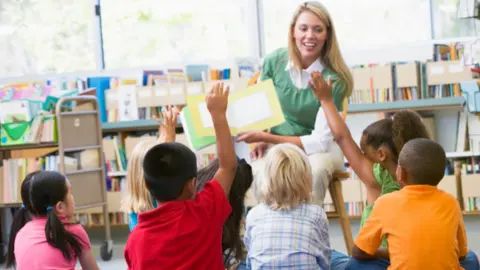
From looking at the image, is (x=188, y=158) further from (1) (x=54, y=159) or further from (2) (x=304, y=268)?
(1) (x=54, y=159)

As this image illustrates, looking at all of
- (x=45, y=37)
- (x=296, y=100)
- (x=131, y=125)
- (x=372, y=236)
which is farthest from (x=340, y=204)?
(x=45, y=37)

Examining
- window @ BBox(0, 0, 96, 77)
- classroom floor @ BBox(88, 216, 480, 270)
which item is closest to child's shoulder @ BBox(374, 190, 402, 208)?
classroom floor @ BBox(88, 216, 480, 270)

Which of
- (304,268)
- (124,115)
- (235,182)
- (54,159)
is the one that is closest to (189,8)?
(124,115)

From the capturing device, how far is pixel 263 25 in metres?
5.97

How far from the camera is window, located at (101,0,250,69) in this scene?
A: 6070 mm

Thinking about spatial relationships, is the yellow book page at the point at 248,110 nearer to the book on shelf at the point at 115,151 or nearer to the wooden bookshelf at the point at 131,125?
the wooden bookshelf at the point at 131,125

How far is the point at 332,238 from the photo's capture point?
5090mm

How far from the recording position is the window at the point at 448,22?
5355 millimetres

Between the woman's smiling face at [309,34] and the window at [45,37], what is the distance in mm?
3438

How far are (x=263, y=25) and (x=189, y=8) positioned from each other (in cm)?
64

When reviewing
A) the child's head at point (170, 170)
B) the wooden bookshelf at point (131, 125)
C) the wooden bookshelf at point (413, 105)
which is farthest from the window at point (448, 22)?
the child's head at point (170, 170)

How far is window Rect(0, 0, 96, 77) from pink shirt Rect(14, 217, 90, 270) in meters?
3.72

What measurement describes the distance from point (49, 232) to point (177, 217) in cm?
84

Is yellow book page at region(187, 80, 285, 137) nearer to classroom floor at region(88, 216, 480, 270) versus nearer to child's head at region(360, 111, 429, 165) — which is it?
child's head at region(360, 111, 429, 165)
